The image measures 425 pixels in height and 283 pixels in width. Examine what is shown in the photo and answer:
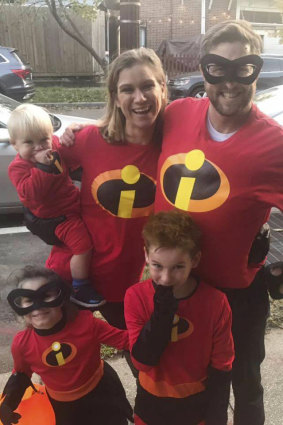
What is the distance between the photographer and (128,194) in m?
2.04

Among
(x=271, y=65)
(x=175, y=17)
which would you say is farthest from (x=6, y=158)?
(x=175, y=17)

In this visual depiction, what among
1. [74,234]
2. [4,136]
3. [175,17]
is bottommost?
[4,136]

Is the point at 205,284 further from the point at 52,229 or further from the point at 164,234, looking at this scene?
the point at 52,229

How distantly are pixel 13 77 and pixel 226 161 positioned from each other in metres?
10.0

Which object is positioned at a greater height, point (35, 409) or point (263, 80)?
point (35, 409)

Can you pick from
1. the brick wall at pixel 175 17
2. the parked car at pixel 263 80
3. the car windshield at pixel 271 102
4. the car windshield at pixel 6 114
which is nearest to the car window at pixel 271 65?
the parked car at pixel 263 80

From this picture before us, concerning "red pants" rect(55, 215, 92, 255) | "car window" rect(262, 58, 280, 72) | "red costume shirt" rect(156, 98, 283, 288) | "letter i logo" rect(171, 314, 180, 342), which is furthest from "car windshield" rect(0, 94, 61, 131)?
"car window" rect(262, 58, 280, 72)

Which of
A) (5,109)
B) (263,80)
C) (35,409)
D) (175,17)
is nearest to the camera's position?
(35,409)

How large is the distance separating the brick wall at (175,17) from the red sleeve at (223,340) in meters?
18.8

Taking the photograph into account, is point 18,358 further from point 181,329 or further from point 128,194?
point 128,194

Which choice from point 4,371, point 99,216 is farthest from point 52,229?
point 4,371

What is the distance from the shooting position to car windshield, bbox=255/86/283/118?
511cm

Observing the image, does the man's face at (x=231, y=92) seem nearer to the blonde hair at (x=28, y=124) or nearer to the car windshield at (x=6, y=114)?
the blonde hair at (x=28, y=124)

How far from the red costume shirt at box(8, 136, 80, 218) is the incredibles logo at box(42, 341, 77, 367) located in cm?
63
